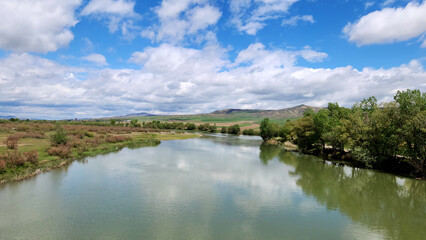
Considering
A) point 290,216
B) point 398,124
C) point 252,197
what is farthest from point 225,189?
point 398,124

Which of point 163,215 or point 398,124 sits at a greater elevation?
point 398,124

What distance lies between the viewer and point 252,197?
22.2 meters

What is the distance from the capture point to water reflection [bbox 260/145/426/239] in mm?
17312

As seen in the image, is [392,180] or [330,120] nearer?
[392,180]

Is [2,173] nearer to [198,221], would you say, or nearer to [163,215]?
[163,215]

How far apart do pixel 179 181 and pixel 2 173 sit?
63.2 feet

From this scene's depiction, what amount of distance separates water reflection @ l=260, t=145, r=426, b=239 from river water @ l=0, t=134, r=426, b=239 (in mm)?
92

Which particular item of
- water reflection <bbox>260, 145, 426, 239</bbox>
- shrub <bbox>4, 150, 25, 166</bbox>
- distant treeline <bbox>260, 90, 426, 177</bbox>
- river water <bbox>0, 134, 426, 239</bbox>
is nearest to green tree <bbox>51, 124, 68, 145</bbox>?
river water <bbox>0, 134, 426, 239</bbox>

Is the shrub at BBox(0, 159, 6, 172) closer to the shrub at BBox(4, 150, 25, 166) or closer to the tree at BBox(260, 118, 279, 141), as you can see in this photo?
the shrub at BBox(4, 150, 25, 166)

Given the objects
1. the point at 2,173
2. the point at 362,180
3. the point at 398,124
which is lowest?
the point at 362,180

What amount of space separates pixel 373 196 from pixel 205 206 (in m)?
18.7

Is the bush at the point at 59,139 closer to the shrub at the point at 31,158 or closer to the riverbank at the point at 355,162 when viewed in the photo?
the shrub at the point at 31,158

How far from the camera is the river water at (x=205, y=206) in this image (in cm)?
1495

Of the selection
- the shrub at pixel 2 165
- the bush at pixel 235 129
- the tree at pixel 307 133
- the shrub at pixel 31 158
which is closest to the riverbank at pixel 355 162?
the tree at pixel 307 133
